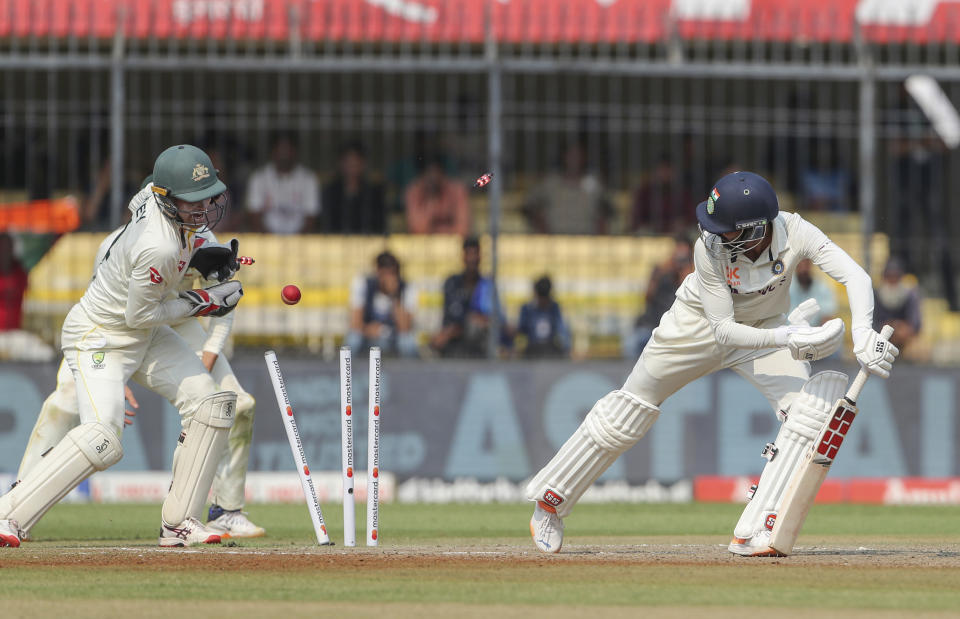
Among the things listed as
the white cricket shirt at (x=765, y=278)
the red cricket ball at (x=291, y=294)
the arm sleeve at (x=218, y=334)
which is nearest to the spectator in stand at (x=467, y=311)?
the arm sleeve at (x=218, y=334)

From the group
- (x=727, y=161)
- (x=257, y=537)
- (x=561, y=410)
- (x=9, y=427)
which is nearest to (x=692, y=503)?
(x=561, y=410)

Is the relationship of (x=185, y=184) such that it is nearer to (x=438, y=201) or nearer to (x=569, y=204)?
(x=438, y=201)

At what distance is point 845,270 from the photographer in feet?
25.7

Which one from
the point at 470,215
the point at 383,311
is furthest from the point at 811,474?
the point at 470,215

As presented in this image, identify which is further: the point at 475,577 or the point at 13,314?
the point at 13,314

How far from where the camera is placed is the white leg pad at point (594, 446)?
8180 mm

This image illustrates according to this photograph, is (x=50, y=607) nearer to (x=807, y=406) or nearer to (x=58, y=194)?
(x=807, y=406)

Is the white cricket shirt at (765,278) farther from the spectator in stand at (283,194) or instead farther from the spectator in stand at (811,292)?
the spectator in stand at (283,194)

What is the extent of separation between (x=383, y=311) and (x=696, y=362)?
580 cm

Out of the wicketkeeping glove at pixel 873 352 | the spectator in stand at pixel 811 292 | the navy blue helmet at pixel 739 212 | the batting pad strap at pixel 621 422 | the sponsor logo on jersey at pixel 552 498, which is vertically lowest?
the sponsor logo on jersey at pixel 552 498

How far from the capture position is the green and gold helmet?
8.16m

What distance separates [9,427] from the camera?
1312 centimetres

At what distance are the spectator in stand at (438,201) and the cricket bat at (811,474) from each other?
296 inches

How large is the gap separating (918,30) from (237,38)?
253 inches
